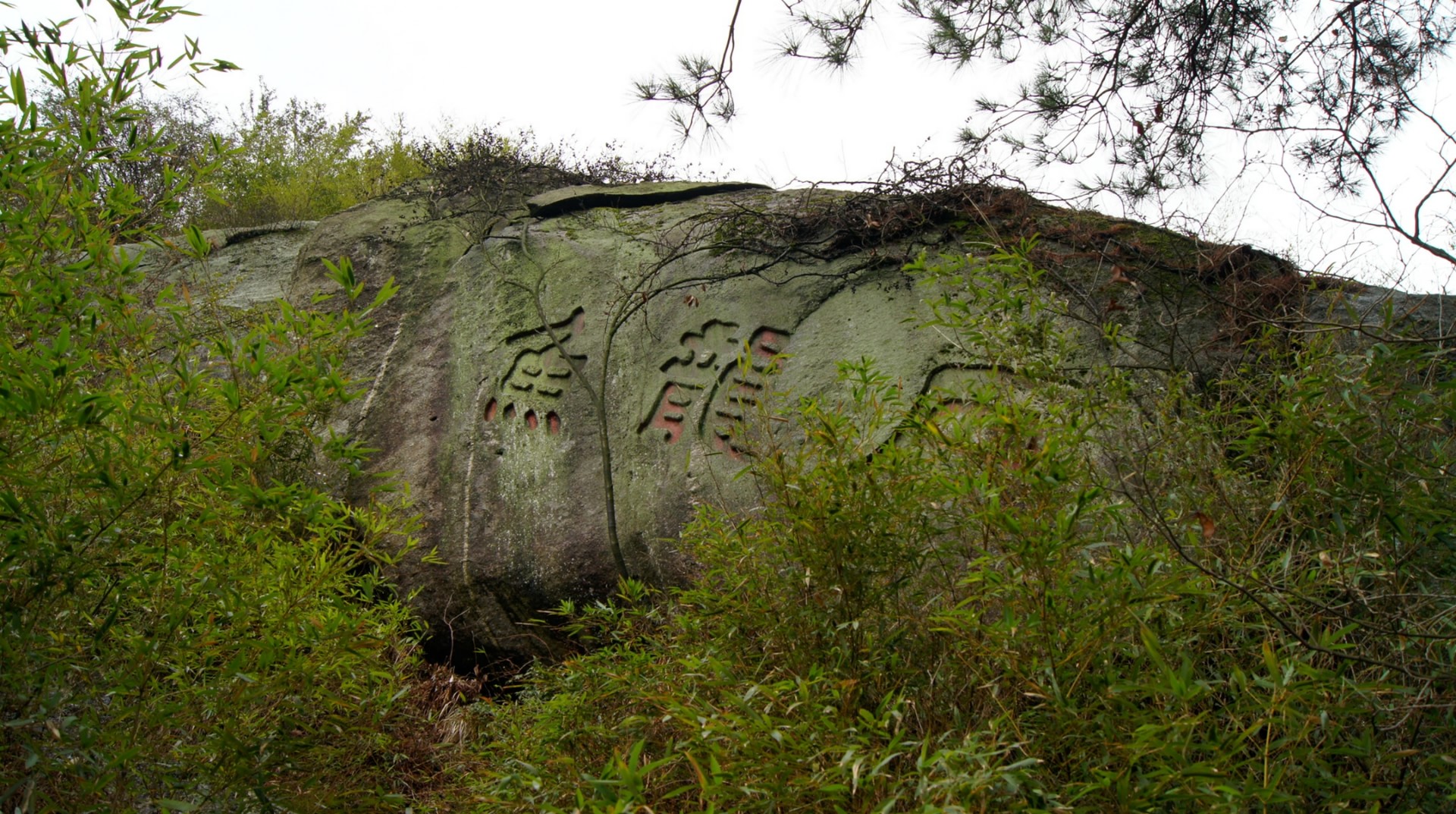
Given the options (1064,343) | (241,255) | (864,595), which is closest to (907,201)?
(1064,343)

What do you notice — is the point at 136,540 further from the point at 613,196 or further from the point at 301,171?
the point at 301,171

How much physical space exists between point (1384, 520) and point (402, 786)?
254cm

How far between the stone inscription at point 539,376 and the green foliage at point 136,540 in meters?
1.68

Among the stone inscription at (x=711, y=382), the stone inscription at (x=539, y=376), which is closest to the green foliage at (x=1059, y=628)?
the stone inscription at (x=711, y=382)

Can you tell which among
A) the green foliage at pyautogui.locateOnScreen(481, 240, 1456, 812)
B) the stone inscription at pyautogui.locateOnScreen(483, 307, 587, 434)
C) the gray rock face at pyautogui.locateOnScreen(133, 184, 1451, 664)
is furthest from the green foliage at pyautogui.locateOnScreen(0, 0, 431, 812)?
the stone inscription at pyautogui.locateOnScreen(483, 307, 587, 434)

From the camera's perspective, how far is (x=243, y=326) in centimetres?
497

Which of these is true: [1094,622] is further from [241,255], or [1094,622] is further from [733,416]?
[241,255]

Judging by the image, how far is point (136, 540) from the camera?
6.52 ft

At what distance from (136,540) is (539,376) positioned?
2121 millimetres

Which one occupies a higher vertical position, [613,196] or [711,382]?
[613,196]

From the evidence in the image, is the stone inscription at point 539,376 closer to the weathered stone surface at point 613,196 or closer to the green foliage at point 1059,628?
the weathered stone surface at point 613,196

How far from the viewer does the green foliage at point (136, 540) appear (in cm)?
171

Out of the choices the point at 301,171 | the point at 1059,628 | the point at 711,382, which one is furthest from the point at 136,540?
the point at 301,171

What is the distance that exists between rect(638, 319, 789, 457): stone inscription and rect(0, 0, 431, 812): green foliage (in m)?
1.48
